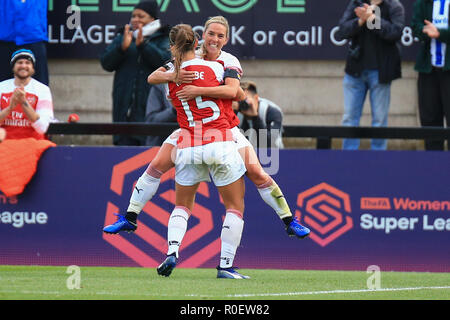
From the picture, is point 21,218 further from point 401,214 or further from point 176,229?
point 401,214

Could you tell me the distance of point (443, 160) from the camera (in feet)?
35.3

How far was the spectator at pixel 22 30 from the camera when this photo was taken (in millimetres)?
11727

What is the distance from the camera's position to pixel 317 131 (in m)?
11.0

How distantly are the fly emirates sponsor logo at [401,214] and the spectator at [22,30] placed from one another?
4.12 meters

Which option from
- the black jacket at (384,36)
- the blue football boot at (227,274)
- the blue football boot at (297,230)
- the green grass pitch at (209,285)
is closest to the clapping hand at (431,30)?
the black jacket at (384,36)

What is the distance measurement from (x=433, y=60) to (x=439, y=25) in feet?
1.30

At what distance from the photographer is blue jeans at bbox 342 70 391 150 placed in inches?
457

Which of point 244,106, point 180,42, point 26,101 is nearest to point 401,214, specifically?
point 244,106

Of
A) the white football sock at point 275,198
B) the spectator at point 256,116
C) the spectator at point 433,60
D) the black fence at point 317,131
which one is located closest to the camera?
the white football sock at point 275,198

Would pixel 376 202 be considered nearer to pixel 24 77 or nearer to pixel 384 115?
pixel 384 115

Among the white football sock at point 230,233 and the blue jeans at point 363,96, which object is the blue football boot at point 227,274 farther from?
the blue jeans at point 363,96

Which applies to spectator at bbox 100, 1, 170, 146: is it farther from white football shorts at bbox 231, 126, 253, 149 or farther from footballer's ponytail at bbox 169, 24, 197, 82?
footballer's ponytail at bbox 169, 24, 197, 82

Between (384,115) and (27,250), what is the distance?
4.24 metres

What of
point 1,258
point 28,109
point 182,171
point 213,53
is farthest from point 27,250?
point 213,53
